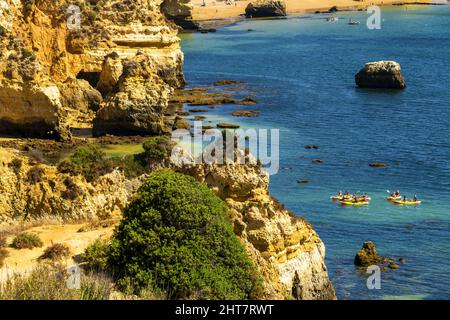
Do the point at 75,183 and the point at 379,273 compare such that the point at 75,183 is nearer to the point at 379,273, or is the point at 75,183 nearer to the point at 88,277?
the point at 88,277

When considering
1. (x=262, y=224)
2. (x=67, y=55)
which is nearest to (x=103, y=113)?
(x=67, y=55)

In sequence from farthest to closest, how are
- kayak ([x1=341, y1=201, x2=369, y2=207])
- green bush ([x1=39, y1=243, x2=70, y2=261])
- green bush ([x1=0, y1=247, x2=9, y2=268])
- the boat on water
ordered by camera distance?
the boat on water
kayak ([x1=341, y1=201, x2=369, y2=207])
green bush ([x1=0, y1=247, x2=9, y2=268])
green bush ([x1=39, y1=243, x2=70, y2=261])

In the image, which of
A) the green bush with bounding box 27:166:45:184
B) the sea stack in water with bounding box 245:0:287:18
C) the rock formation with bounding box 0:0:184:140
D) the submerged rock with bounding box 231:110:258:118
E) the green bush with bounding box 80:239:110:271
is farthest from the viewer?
the sea stack in water with bounding box 245:0:287:18

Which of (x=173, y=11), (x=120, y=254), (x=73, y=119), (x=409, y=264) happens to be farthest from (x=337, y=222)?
(x=173, y=11)

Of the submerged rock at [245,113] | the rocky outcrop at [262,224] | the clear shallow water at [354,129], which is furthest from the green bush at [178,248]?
the submerged rock at [245,113]

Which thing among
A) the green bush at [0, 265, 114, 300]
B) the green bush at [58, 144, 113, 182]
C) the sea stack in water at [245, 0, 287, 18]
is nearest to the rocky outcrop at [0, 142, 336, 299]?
the green bush at [58, 144, 113, 182]

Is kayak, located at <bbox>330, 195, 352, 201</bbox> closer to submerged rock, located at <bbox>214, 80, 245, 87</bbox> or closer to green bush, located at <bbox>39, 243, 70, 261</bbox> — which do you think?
green bush, located at <bbox>39, 243, 70, 261</bbox>
